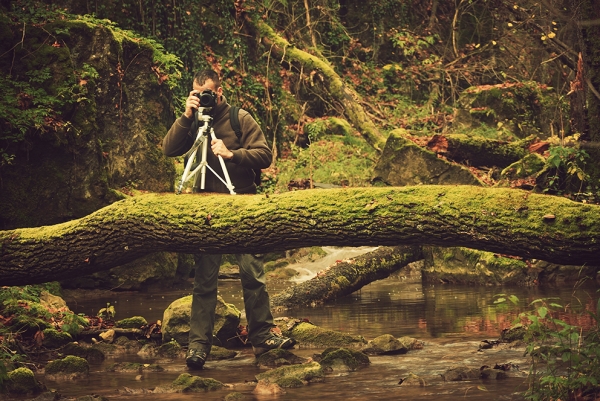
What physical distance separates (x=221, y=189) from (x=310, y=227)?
1.64 meters

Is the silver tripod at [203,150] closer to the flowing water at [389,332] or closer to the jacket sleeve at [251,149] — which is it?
the jacket sleeve at [251,149]

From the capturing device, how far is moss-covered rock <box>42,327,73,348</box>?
28.1 ft

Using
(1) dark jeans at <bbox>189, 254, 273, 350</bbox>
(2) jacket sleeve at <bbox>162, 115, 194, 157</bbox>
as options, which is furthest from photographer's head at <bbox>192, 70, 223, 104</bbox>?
(1) dark jeans at <bbox>189, 254, 273, 350</bbox>

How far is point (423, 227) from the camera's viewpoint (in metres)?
6.26

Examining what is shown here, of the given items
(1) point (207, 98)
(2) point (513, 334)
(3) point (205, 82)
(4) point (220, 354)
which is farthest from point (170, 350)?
(2) point (513, 334)

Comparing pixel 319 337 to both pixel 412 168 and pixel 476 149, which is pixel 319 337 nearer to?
pixel 412 168

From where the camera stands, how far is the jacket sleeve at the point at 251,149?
7582mm

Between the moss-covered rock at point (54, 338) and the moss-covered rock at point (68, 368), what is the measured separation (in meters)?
1.18

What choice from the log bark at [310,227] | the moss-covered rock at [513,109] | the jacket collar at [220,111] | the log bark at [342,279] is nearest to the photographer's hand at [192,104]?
the jacket collar at [220,111]

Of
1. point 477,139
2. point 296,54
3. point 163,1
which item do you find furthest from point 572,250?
point 296,54

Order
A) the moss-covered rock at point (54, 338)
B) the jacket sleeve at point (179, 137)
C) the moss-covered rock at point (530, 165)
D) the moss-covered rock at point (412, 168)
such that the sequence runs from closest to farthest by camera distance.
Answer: the jacket sleeve at point (179, 137) < the moss-covered rock at point (54, 338) < the moss-covered rock at point (530, 165) < the moss-covered rock at point (412, 168)

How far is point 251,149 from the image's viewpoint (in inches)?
304

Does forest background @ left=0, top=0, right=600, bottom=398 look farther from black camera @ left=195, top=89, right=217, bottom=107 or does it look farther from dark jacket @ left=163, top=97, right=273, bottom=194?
black camera @ left=195, top=89, right=217, bottom=107

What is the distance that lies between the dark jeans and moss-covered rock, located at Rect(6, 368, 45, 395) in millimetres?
1618
